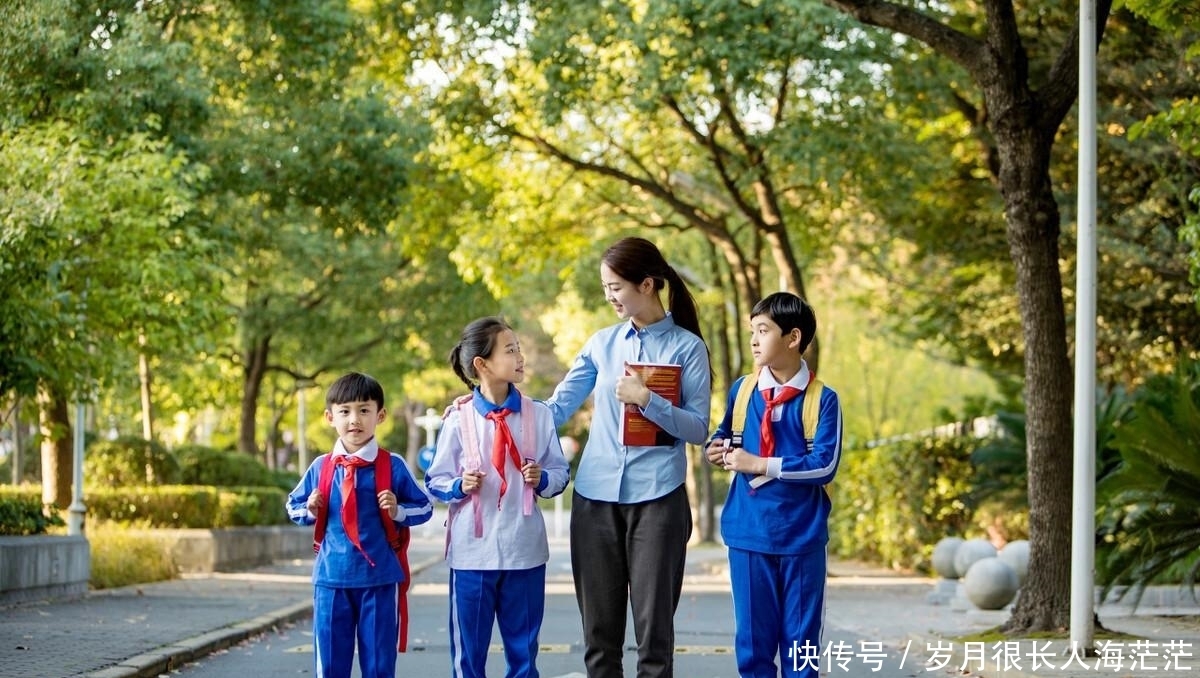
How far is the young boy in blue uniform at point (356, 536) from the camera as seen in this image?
740 cm

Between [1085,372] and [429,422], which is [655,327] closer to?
[1085,372]

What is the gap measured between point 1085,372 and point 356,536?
5411mm

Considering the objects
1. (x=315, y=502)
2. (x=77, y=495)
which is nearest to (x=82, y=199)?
(x=77, y=495)

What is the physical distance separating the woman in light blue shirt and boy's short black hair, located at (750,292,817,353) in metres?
0.32

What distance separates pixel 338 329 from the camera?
1523 inches

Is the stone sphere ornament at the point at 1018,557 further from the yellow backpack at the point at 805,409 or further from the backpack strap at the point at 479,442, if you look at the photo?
the backpack strap at the point at 479,442

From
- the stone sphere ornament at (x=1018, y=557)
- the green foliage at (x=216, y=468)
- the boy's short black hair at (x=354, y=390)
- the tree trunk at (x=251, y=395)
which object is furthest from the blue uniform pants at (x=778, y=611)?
the tree trunk at (x=251, y=395)

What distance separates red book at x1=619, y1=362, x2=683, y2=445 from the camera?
269 inches

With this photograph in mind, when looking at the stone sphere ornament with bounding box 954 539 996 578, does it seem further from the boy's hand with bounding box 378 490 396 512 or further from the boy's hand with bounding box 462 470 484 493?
the boy's hand with bounding box 462 470 484 493

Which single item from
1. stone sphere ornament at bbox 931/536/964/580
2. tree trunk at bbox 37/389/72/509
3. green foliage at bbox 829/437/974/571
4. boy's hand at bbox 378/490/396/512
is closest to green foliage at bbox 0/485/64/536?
tree trunk at bbox 37/389/72/509

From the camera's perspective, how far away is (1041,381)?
12.8 metres

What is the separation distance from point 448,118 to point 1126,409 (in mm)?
10990

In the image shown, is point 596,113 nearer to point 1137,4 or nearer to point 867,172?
point 867,172

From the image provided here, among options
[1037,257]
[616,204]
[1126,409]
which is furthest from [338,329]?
[1037,257]
